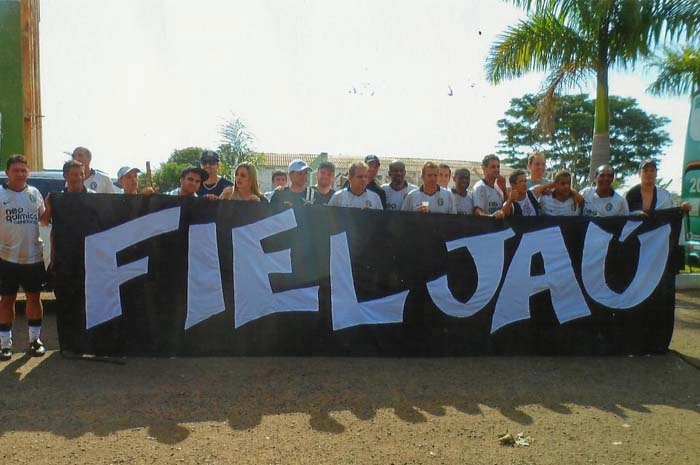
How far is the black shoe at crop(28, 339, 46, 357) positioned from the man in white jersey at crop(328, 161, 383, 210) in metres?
3.12

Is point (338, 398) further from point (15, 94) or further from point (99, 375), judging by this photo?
point (15, 94)

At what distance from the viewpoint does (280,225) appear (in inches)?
227

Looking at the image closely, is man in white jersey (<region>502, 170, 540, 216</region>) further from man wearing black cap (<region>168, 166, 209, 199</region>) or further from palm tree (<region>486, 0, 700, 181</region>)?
palm tree (<region>486, 0, 700, 181</region>)

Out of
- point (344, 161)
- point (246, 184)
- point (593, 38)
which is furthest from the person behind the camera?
point (344, 161)

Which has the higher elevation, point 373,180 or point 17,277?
point 373,180

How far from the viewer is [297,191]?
6273mm

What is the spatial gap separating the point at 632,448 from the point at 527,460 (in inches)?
29.7

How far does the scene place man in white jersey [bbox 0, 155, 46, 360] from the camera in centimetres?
559

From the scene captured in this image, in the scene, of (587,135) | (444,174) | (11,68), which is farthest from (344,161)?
(444,174)

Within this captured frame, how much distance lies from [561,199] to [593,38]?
6401 mm

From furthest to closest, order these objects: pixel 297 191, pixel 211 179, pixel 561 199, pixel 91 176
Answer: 1. pixel 91 176
2. pixel 211 179
3. pixel 561 199
4. pixel 297 191

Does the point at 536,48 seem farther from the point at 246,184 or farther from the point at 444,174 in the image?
the point at 246,184

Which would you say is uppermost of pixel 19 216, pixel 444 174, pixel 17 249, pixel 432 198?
pixel 444 174

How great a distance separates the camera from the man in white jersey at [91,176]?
679 cm
